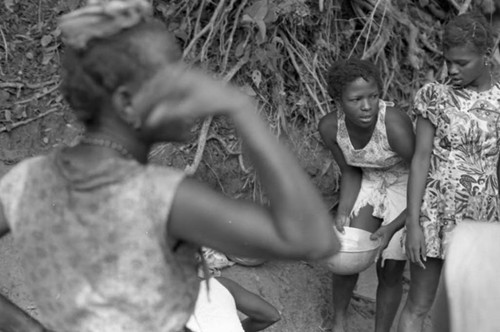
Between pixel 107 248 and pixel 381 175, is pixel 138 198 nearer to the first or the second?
pixel 107 248

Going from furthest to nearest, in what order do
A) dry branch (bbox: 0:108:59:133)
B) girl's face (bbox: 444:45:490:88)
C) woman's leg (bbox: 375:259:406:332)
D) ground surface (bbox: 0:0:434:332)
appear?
1. dry branch (bbox: 0:108:59:133)
2. ground surface (bbox: 0:0:434:332)
3. woman's leg (bbox: 375:259:406:332)
4. girl's face (bbox: 444:45:490:88)

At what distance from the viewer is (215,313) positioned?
2.92 m

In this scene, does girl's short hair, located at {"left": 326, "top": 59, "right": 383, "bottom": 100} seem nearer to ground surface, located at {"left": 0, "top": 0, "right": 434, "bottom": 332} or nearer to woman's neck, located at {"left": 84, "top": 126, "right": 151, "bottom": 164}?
ground surface, located at {"left": 0, "top": 0, "right": 434, "bottom": 332}

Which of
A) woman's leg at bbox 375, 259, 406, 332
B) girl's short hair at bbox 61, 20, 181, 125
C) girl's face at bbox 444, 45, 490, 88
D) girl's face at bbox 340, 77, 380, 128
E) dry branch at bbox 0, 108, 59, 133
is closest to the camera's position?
girl's short hair at bbox 61, 20, 181, 125

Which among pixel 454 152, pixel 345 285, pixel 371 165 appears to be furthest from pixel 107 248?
pixel 345 285

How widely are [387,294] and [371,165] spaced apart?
2.12 ft

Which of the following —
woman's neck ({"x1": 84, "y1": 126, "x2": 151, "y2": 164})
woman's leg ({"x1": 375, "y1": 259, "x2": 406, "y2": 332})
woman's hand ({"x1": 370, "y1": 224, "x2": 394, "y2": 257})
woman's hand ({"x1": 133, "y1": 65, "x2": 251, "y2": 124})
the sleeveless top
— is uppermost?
woman's hand ({"x1": 133, "y1": 65, "x2": 251, "y2": 124})

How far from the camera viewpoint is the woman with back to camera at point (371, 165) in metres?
4.09

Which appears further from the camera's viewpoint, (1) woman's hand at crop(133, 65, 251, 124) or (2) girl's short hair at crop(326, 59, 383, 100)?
(2) girl's short hair at crop(326, 59, 383, 100)

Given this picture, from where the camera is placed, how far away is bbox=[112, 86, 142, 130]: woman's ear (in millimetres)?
1594

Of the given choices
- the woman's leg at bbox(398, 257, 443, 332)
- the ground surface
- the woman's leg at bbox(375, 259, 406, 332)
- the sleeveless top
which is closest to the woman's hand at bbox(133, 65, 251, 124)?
the sleeveless top

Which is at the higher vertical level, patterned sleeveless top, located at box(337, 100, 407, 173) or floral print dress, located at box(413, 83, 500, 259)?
floral print dress, located at box(413, 83, 500, 259)

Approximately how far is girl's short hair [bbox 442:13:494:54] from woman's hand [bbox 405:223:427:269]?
793 mm

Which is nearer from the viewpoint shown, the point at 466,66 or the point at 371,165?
the point at 466,66
